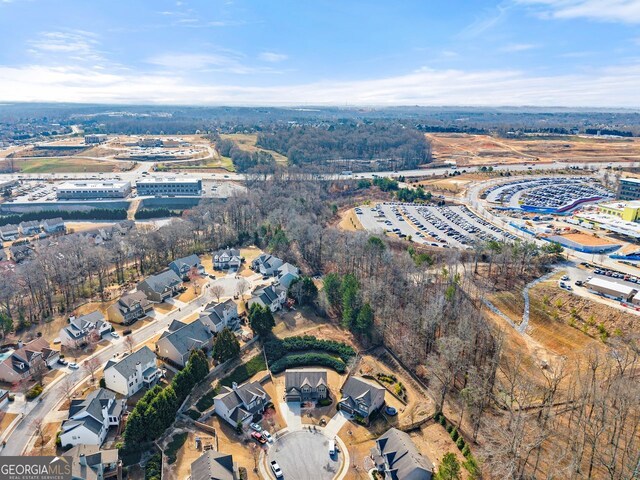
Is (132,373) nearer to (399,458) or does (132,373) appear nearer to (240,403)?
(240,403)

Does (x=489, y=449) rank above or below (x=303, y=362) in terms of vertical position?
above

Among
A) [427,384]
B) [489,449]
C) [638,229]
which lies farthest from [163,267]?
[638,229]

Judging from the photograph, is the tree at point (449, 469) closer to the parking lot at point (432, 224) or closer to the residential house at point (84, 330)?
the residential house at point (84, 330)

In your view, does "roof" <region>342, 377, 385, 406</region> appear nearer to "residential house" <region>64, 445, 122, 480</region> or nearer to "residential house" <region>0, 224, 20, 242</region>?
"residential house" <region>64, 445, 122, 480</region>

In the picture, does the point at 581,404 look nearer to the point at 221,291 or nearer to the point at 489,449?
the point at 489,449

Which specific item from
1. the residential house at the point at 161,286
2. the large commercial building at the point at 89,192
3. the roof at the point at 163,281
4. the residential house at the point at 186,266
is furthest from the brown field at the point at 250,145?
the residential house at the point at 161,286

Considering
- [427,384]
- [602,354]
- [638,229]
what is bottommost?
[427,384]
